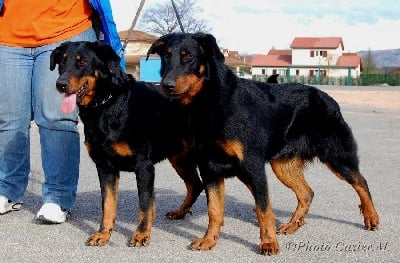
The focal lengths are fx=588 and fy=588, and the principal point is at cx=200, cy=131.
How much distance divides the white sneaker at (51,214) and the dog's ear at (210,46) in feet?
6.77

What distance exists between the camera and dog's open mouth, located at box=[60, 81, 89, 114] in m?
4.71

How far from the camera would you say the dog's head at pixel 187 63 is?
14.6ft

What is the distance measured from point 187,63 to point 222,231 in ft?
5.28

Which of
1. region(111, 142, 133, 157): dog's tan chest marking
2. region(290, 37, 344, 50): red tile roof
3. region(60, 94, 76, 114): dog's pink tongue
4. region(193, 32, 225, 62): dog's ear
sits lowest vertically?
region(111, 142, 133, 157): dog's tan chest marking

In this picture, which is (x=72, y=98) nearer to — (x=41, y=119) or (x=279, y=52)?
(x=41, y=119)

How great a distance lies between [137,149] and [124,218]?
1.16 meters

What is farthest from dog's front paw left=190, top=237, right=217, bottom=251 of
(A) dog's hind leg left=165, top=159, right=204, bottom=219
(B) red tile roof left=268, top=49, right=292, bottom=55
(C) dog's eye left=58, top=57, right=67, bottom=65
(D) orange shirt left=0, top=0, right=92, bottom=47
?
(B) red tile roof left=268, top=49, right=292, bottom=55

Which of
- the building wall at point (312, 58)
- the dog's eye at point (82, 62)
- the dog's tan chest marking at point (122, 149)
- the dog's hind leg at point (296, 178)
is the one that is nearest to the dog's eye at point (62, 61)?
the dog's eye at point (82, 62)

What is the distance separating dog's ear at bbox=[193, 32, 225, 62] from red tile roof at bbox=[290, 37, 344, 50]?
11432 centimetres

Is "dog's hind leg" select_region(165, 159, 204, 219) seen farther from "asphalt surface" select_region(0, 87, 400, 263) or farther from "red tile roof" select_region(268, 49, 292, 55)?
"red tile roof" select_region(268, 49, 292, 55)

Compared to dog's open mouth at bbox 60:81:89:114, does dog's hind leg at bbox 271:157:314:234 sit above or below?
below

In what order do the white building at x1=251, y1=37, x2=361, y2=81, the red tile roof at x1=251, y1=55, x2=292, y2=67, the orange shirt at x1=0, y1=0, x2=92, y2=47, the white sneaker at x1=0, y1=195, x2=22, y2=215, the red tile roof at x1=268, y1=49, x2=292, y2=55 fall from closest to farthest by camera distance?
1. the orange shirt at x1=0, y1=0, x2=92, y2=47
2. the white sneaker at x1=0, y1=195, x2=22, y2=215
3. the white building at x1=251, y1=37, x2=361, y2=81
4. the red tile roof at x1=251, y1=55, x2=292, y2=67
5. the red tile roof at x1=268, y1=49, x2=292, y2=55

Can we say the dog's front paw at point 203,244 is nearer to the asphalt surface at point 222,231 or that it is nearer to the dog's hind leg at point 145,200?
the asphalt surface at point 222,231

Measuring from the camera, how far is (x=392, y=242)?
486cm
